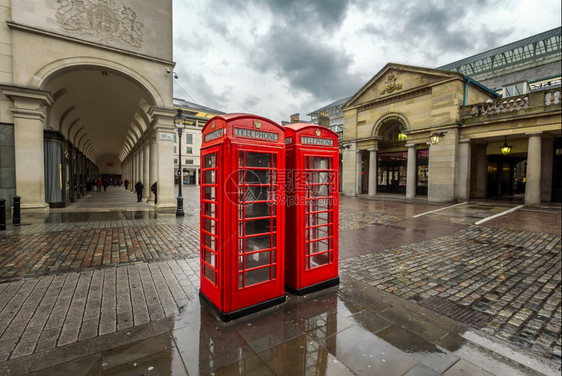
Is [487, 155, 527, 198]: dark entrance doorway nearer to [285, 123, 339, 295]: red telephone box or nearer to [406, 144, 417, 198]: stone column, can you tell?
[406, 144, 417, 198]: stone column

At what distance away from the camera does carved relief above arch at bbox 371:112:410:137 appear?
20406mm

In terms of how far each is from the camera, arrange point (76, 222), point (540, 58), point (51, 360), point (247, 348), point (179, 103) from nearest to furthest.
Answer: point (51, 360) → point (247, 348) → point (76, 222) → point (540, 58) → point (179, 103)

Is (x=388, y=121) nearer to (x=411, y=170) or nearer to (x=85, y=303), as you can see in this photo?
(x=411, y=170)

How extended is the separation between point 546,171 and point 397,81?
1143 cm

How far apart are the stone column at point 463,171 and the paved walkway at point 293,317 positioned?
11508mm

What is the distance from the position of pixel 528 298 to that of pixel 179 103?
212ft

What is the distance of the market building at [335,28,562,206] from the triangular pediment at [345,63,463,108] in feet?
0.22

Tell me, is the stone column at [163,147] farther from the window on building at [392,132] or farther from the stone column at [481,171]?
the stone column at [481,171]

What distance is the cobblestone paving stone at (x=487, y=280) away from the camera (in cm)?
342

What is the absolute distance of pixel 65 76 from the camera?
475 inches

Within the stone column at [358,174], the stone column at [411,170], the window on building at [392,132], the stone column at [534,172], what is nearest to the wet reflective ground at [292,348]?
the stone column at [534,172]

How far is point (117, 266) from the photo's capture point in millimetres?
5203

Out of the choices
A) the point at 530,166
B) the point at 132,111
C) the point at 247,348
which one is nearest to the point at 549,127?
the point at 530,166

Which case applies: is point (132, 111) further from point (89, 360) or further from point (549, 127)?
point (549, 127)
